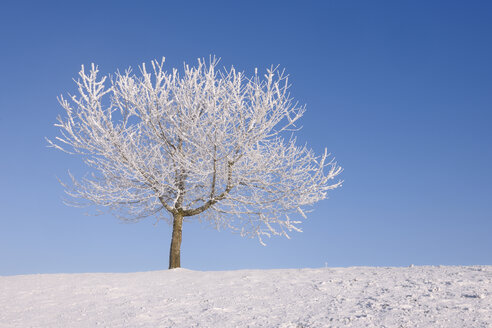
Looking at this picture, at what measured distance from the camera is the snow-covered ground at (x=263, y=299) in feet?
22.9

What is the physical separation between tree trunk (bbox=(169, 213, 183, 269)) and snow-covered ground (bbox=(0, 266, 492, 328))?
170cm

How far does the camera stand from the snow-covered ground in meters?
6.98

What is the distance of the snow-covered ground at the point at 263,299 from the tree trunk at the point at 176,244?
1703 millimetres

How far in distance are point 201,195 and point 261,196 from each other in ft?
5.63

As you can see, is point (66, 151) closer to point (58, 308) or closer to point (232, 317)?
point (58, 308)

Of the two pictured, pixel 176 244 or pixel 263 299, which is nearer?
pixel 263 299

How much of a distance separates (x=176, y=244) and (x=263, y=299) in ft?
18.5

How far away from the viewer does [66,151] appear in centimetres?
1317

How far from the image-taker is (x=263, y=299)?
8.34 m

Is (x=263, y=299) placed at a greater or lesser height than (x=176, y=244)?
lesser

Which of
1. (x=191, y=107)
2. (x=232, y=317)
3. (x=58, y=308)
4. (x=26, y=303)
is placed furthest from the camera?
(x=191, y=107)

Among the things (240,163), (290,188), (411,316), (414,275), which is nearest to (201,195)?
(240,163)

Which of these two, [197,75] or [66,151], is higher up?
[197,75]

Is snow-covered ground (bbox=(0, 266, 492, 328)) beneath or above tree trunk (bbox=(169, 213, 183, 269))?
beneath
